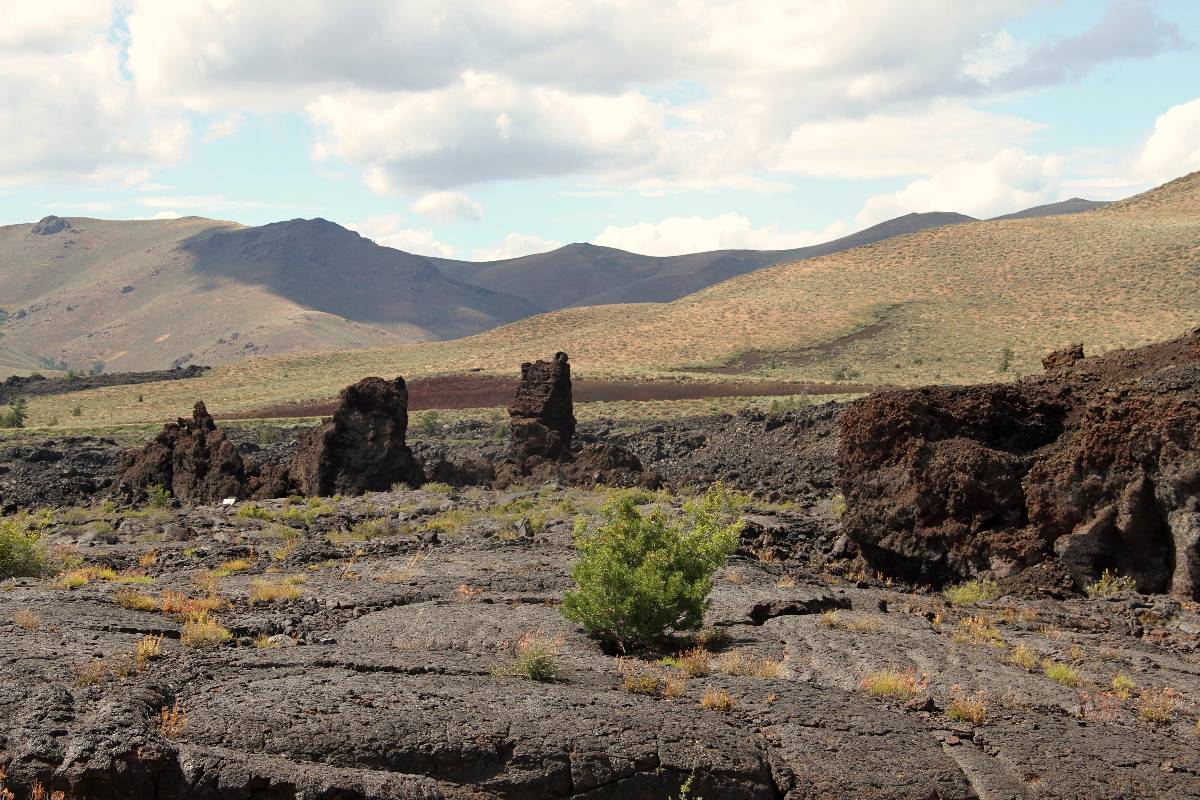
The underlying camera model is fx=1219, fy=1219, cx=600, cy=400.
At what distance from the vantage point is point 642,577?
1360 centimetres

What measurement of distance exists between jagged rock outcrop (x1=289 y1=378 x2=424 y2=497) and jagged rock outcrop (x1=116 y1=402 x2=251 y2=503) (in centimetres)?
187

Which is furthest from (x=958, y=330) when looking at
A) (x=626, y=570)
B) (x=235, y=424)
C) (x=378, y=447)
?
(x=626, y=570)

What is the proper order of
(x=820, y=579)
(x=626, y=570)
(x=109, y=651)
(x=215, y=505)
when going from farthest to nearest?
(x=215, y=505), (x=820, y=579), (x=626, y=570), (x=109, y=651)

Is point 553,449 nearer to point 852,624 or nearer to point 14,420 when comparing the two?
point 852,624

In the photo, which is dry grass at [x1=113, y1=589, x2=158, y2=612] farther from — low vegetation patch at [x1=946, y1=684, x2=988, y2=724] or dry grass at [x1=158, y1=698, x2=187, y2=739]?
low vegetation patch at [x1=946, y1=684, x2=988, y2=724]

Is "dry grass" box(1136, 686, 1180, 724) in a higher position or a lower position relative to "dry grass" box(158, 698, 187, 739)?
lower

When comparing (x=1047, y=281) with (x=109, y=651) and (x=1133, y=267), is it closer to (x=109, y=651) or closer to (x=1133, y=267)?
(x=1133, y=267)

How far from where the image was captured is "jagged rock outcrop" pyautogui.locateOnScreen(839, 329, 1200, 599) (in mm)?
16719

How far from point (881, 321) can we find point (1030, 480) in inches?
3375

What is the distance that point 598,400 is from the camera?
244 feet

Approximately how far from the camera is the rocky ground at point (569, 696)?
31.5ft

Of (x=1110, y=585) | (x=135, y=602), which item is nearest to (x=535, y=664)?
(x=135, y=602)

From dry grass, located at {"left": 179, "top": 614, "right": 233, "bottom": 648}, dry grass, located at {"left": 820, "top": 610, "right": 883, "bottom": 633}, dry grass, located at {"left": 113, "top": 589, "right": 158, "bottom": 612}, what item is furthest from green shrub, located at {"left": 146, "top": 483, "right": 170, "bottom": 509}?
dry grass, located at {"left": 820, "top": 610, "right": 883, "bottom": 633}

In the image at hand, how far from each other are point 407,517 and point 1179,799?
62.9 ft
